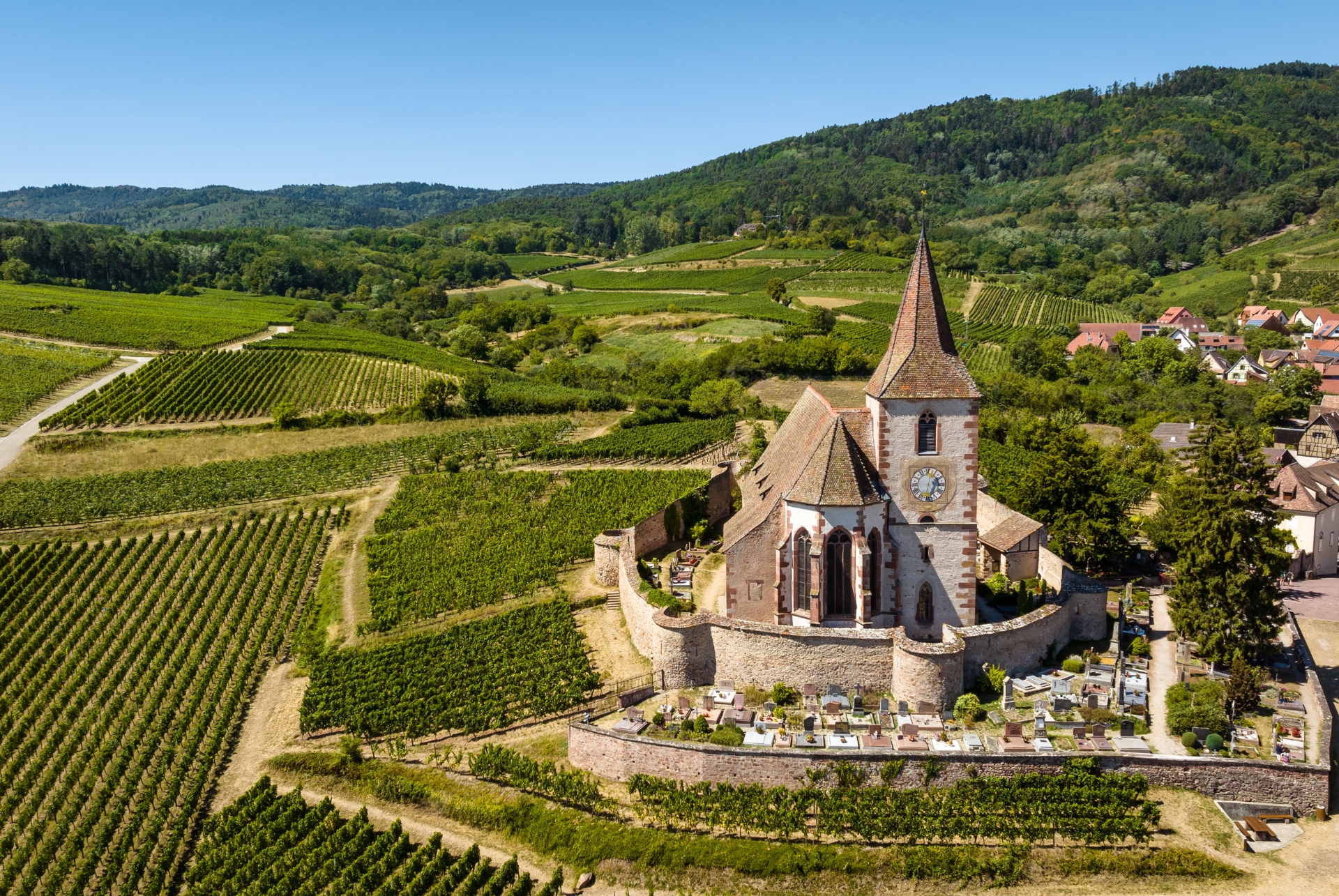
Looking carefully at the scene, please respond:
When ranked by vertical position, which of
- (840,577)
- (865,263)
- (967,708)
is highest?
(865,263)

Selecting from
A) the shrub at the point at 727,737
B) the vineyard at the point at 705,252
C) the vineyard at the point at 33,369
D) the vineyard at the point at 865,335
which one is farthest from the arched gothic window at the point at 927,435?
the vineyard at the point at 705,252

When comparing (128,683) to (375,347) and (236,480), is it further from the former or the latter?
(375,347)

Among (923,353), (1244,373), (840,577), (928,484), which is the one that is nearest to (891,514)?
(928,484)

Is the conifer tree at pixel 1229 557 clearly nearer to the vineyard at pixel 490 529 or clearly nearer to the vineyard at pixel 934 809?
the vineyard at pixel 934 809

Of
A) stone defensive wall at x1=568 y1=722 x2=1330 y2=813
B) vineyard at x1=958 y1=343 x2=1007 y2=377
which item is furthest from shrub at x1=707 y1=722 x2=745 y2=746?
vineyard at x1=958 y1=343 x2=1007 y2=377

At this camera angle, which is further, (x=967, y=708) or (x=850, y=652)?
(x=850, y=652)

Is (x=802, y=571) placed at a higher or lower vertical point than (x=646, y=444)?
higher
